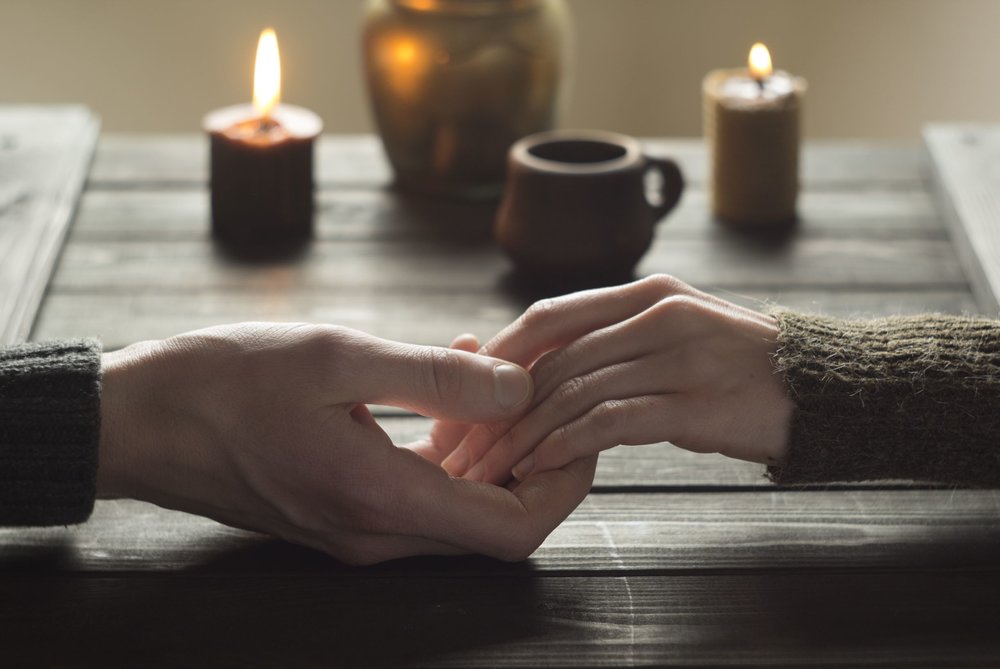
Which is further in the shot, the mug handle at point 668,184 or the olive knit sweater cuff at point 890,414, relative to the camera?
the mug handle at point 668,184

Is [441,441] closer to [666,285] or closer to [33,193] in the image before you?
[666,285]

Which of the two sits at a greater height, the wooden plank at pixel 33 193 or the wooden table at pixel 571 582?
the wooden plank at pixel 33 193

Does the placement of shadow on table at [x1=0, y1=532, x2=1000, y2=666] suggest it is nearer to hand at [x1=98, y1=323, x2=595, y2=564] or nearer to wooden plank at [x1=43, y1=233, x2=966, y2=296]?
hand at [x1=98, y1=323, x2=595, y2=564]

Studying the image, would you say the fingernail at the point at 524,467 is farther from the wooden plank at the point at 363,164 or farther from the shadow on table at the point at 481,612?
the wooden plank at the point at 363,164

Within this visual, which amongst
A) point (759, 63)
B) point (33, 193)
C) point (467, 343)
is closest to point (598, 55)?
point (759, 63)

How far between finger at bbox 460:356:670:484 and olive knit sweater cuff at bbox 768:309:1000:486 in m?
0.08

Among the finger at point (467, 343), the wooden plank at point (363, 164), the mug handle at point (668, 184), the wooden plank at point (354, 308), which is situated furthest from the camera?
the wooden plank at point (363, 164)

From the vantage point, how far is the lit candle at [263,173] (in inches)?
45.2

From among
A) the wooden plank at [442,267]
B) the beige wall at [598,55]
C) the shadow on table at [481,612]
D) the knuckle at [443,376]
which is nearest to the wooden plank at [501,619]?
the shadow on table at [481,612]

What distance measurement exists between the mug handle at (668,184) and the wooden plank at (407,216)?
0.26ft

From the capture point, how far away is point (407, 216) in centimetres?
125

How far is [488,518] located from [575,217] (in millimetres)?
434

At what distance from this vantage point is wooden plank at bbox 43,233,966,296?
108 cm

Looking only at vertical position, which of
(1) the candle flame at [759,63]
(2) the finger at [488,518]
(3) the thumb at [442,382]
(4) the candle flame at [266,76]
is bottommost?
(2) the finger at [488,518]
